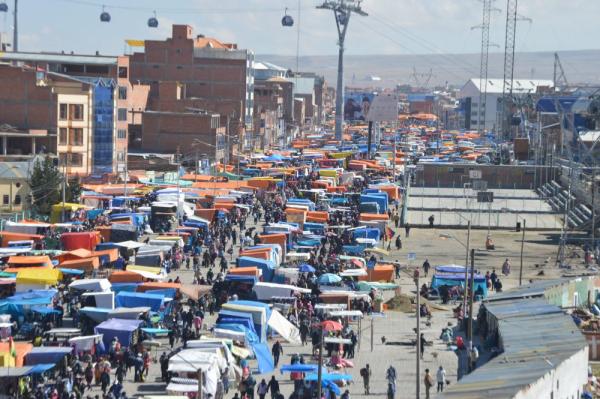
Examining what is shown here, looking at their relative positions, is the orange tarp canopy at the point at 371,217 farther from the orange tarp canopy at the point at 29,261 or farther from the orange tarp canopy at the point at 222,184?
the orange tarp canopy at the point at 29,261

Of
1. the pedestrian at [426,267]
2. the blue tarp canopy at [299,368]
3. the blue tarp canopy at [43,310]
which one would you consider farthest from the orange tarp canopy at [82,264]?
the pedestrian at [426,267]

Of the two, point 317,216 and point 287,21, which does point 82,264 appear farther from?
point 287,21

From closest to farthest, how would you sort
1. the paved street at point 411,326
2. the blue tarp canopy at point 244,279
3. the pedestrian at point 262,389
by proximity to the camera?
the pedestrian at point 262,389 → the paved street at point 411,326 → the blue tarp canopy at point 244,279

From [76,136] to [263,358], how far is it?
1368 inches

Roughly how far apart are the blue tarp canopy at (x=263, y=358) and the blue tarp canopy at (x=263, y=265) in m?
7.76

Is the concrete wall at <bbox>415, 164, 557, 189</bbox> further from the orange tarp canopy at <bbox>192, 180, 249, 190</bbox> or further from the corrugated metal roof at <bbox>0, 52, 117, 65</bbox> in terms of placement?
the corrugated metal roof at <bbox>0, 52, 117, 65</bbox>

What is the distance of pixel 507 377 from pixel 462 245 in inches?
1000

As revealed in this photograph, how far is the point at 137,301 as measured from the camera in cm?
2620

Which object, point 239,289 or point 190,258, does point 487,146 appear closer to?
point 190,258

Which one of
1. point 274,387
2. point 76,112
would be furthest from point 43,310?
point 76,112


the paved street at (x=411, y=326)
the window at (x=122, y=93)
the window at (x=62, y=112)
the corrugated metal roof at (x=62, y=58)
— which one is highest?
the corrugated metal roof at (x=62, y=58)

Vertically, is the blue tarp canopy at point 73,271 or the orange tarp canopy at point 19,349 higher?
the blue tarp canopy at point 73,271

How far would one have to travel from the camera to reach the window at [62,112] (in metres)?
55.3

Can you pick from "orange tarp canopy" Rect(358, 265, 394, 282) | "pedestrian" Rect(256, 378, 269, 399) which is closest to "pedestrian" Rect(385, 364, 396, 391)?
"pedestrian" Rect(256, 378, 269, 399)
